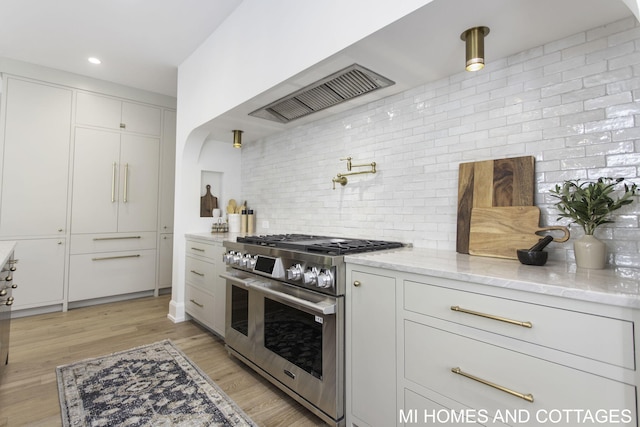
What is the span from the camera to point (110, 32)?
286cm

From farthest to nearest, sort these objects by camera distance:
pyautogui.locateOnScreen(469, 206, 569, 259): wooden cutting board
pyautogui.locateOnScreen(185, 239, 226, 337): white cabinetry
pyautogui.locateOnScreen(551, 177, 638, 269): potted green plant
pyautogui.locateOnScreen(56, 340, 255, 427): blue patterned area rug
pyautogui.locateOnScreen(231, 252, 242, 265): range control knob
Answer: pyautogui.locateOnScreen(185, 239, 226, 337): white cabinetry
pyautogui.locateOnScreen(231, 252, 242, 265): range control knob
pyautogui.locateOnScreen(56, 340, 255, 427): blue patterned area rug
pyautogui.locateOnScreen(469, 206, 569, 259): wooden cutting board
pyautogui.locateOnScreen(551, 177, 638, 269): potted green plant

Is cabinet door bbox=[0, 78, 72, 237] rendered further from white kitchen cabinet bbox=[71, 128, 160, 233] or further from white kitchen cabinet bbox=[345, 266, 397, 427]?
white kitchen cabinet bbox=[345, 266, 397, 427]

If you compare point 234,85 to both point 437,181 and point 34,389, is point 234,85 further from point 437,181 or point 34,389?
point 34,389

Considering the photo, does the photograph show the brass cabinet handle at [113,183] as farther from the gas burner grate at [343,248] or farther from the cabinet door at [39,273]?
the gas burner grate at [343,248]

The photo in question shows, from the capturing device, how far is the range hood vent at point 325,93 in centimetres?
192

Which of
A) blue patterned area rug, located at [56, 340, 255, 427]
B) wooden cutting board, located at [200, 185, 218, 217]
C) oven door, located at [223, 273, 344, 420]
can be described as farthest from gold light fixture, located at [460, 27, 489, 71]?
wooden cutting board, located at [200, 185, 218, 217]

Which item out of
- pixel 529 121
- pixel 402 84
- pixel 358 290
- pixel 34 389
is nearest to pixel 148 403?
pixel 34 389

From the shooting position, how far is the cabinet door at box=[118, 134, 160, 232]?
4.03 meters

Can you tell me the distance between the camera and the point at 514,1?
1225mm

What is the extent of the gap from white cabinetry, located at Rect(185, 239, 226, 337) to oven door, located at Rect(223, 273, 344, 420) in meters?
0.47

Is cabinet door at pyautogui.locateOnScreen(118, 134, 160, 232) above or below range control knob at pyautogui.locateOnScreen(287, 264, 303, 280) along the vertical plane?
above

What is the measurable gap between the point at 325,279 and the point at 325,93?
133cm

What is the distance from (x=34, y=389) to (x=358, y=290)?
225cm

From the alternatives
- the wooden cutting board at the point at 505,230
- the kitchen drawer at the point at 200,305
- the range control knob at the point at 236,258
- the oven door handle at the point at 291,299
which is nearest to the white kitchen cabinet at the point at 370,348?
the oven door handle at the point at 291,299
